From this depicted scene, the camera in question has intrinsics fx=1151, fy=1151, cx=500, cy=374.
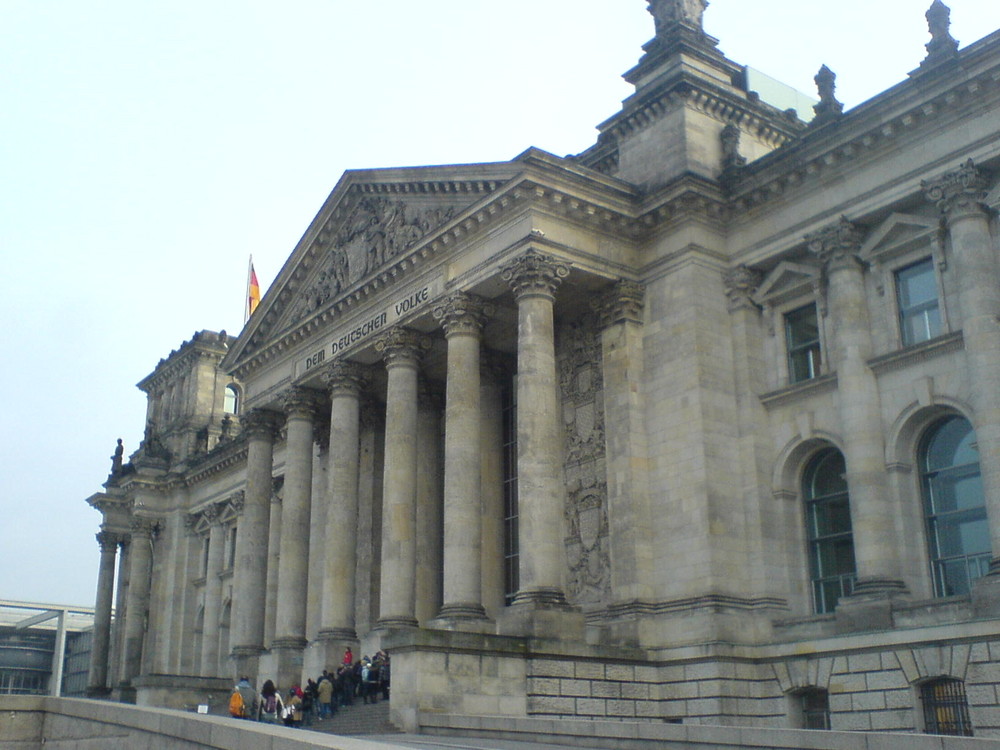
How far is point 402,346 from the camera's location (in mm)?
33906

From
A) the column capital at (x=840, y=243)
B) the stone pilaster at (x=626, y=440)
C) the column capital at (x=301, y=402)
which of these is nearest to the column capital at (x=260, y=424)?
the column capital at (x=301, y=402)

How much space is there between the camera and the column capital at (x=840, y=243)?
27.9 m

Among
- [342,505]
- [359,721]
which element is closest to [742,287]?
[342,505]

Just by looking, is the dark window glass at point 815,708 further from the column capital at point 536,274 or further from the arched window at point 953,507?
the column capital at point 536,274

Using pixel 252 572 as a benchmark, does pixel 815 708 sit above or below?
below

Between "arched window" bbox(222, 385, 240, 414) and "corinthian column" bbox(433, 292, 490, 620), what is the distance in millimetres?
35699

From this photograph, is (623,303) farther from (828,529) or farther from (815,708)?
(815,708)

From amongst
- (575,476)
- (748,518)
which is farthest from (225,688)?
(748,518)

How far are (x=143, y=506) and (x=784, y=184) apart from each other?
142ft

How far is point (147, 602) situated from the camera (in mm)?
61188

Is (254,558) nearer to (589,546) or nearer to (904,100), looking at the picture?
(589,546)

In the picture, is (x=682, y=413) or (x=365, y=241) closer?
(x=682, y=413)

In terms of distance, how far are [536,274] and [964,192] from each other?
1025cm

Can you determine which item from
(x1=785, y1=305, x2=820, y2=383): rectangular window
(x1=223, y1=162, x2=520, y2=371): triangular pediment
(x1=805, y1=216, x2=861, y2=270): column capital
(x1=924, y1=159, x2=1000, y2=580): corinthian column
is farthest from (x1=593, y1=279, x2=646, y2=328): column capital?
(x1=924, y1=159, x2=1000, y2=580): corinthian column
